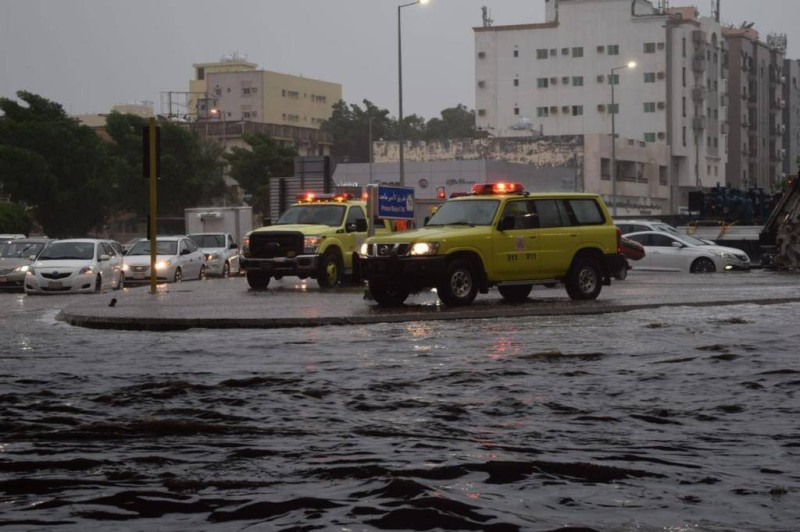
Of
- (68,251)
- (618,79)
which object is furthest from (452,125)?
(68,251)

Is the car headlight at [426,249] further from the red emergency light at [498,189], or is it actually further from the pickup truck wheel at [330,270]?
the pickup truck wheel at [330,270]

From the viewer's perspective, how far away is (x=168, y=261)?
38406 millimetres

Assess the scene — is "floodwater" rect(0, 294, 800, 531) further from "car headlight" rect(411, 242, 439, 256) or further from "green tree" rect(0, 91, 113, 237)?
"green tree" rect(0, 91, 113, 237)

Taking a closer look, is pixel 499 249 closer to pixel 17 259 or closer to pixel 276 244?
pixel 276 244

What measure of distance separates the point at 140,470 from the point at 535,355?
6.83 metres

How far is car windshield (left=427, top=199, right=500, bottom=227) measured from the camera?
74.3 feet

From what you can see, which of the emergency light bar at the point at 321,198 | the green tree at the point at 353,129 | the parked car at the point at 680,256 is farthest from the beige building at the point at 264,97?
the emergency light bar at the point at 321,198

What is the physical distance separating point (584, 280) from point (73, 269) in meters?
15.2

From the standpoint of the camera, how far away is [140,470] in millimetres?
7805

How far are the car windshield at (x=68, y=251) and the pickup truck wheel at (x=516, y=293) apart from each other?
573 inches

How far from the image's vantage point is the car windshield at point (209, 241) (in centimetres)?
4619

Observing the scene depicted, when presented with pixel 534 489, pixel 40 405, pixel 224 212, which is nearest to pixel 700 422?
pixel 534 489

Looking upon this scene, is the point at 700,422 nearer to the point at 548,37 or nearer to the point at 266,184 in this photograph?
the point at 266,184

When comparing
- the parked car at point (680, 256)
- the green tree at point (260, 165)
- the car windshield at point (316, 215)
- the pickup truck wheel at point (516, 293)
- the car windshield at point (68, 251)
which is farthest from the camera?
the green tree at point (260, 165)
